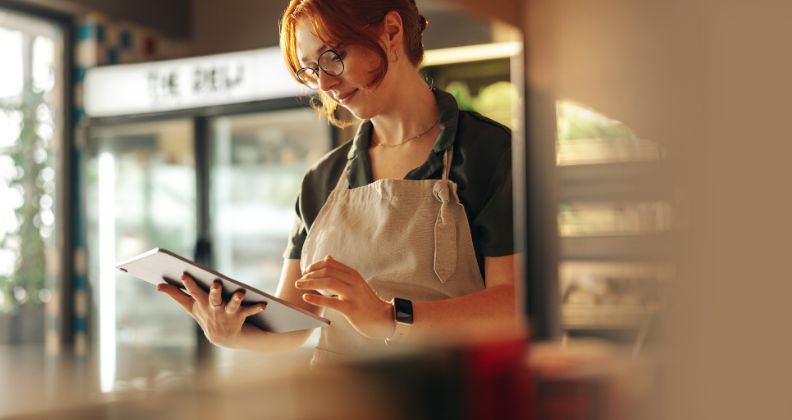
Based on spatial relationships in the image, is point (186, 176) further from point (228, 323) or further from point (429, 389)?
point (429, 389)

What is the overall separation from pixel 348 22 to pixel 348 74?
0.06 metres

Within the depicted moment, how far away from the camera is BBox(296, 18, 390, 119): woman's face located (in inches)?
32.8

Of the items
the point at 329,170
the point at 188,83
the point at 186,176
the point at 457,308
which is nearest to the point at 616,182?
the point at 457,308

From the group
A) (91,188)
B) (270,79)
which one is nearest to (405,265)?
(270,79)

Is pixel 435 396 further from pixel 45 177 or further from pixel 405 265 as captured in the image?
pixel 45 177

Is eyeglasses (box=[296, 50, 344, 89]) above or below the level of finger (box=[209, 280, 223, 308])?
above

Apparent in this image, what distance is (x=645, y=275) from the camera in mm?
201

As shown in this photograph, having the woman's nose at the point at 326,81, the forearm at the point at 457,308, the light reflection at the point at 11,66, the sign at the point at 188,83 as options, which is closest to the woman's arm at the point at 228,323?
the forearm at the point at 457,308

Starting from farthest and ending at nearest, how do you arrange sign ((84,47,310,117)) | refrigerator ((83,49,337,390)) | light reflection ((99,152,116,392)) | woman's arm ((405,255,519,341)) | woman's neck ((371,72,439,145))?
light reflection ((99,152,116,392)), refrigerator ((83,49,337,390)), sign ((84,47,310,117)), woman's neck ((371,72,439,145)), woman's arm ((405,255,519,341))

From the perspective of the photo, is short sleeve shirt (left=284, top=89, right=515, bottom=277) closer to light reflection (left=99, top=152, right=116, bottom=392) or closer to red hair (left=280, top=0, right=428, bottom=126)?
red hair (left=280, top=0, right=428, bottom=126)

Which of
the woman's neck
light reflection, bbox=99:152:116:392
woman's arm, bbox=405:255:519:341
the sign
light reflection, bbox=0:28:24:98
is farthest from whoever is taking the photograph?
light reflection, bbox=0:28:24:98

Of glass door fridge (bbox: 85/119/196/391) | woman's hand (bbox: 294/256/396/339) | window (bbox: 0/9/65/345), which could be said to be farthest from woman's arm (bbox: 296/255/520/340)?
window (bbox: 0/9/65/345)

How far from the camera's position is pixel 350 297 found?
752mm

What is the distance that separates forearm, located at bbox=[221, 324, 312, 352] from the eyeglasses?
250 mm
